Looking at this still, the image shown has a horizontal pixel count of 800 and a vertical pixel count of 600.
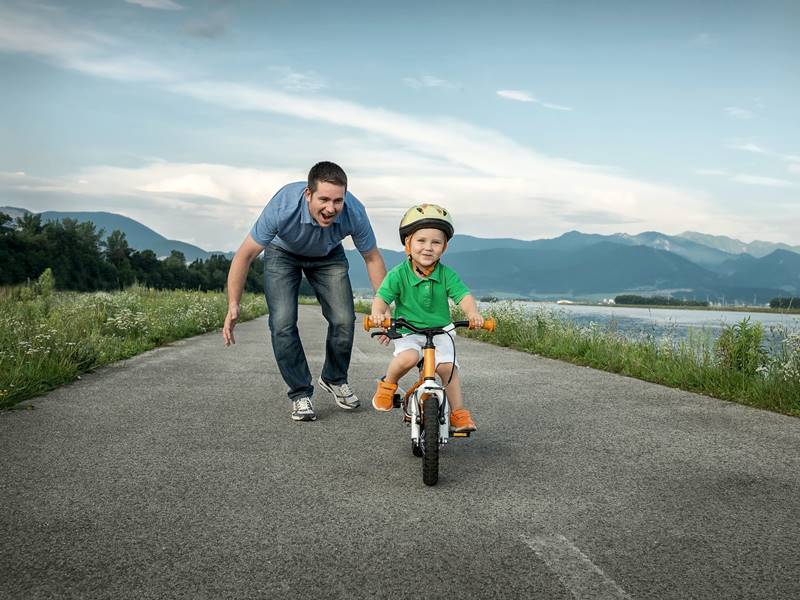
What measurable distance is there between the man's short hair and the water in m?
6.25

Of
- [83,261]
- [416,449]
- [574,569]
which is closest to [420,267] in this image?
[416,449]

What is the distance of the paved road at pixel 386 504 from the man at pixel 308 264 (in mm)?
496

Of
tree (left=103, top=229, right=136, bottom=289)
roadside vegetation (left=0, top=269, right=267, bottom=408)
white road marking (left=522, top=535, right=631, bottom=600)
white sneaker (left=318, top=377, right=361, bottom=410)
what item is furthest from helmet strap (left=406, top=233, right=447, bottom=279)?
tree (left=103, top=229, right=136, bottom=289)

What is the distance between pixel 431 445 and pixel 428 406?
0.81ft

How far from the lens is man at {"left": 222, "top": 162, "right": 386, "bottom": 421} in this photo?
571 centimetres

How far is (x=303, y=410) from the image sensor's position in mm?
6305

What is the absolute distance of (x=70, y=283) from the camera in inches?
3428

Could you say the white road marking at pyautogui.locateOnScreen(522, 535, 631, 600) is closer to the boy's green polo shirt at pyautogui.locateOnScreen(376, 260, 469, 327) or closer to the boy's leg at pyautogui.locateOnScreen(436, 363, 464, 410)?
the boy's leg at pyautogui.locateOnScreen(436, 363, 464, 410)

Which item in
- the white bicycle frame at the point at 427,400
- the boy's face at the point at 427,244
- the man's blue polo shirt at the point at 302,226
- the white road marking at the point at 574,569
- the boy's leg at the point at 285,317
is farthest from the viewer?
the boy's leg at the point at 285,317

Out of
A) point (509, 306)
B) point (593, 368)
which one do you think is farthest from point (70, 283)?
point (593, 368)

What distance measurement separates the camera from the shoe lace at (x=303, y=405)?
20.8 ft

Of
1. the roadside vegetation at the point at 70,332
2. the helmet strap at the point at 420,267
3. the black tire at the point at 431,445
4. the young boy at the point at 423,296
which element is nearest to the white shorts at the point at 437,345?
the young boy at the point at 423,296

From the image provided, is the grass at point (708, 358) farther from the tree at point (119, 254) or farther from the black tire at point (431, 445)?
the tree at point (119, 254)

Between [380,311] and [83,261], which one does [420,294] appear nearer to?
[380,311]
